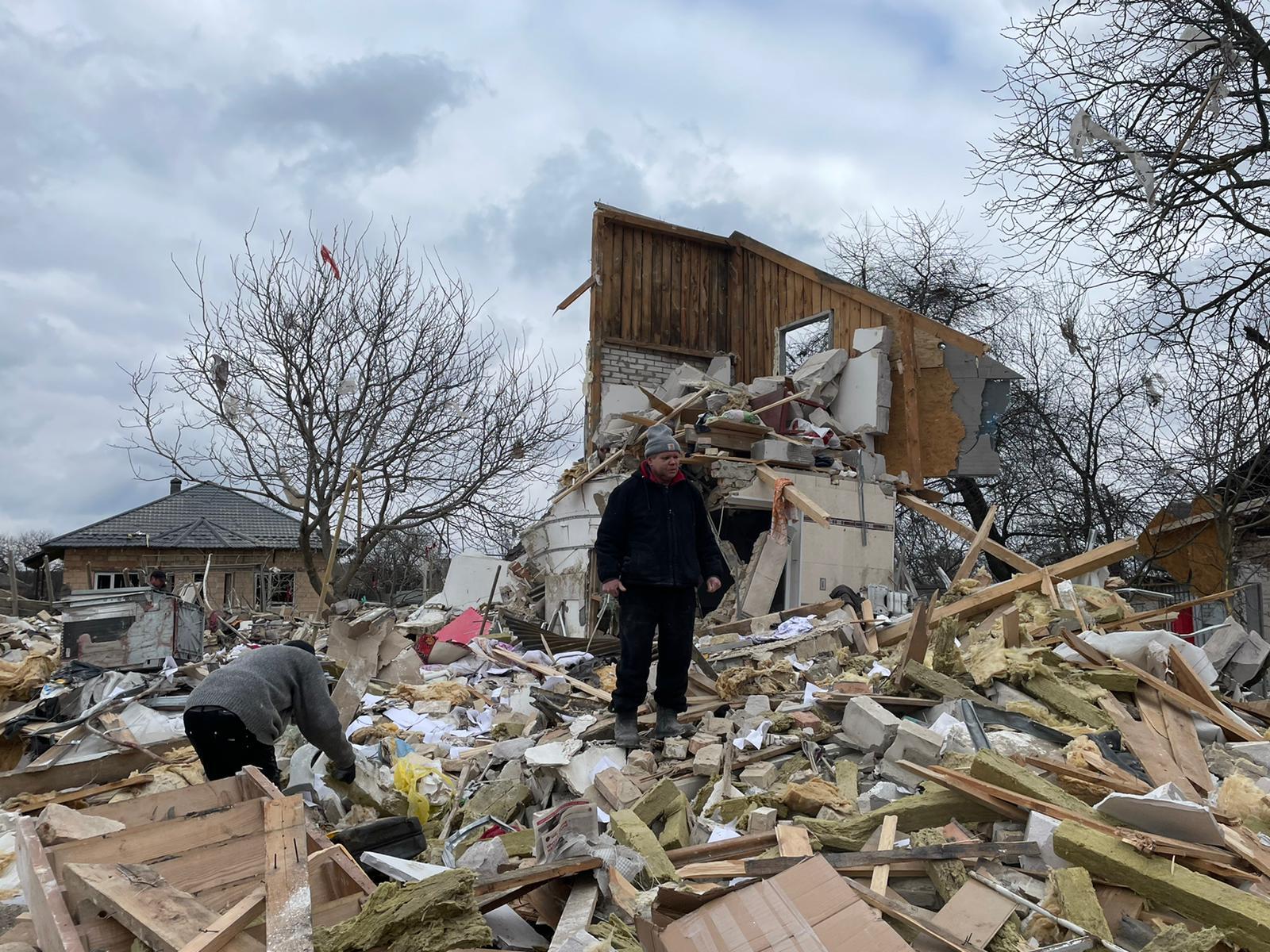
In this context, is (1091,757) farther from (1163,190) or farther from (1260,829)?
(1163,190)

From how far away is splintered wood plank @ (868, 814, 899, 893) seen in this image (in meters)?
3.21

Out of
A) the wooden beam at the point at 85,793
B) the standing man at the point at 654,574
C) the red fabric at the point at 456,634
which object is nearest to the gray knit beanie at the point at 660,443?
the standing man at the point at 654,574

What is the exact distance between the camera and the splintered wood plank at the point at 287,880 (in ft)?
8.30

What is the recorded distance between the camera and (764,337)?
53.8ft

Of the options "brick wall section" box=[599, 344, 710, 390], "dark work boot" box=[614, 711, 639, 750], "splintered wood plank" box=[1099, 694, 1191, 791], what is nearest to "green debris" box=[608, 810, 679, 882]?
"dark work boot" box=[614, 711, 639, 750]

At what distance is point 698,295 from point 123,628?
1082cm

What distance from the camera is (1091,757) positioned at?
4.37m

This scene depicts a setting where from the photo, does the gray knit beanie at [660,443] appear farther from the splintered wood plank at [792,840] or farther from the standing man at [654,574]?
the splintered wood plank at [792,840]

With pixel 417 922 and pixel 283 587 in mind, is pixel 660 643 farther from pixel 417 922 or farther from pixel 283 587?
pixel 283 587

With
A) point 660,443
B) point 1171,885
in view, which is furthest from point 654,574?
point 1171,885

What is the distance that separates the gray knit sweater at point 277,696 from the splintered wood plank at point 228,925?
1.80m

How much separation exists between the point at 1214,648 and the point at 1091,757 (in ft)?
10.8

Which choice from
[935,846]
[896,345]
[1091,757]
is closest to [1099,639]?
[1091,757]

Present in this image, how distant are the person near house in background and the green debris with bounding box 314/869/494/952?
1880 millimetres
